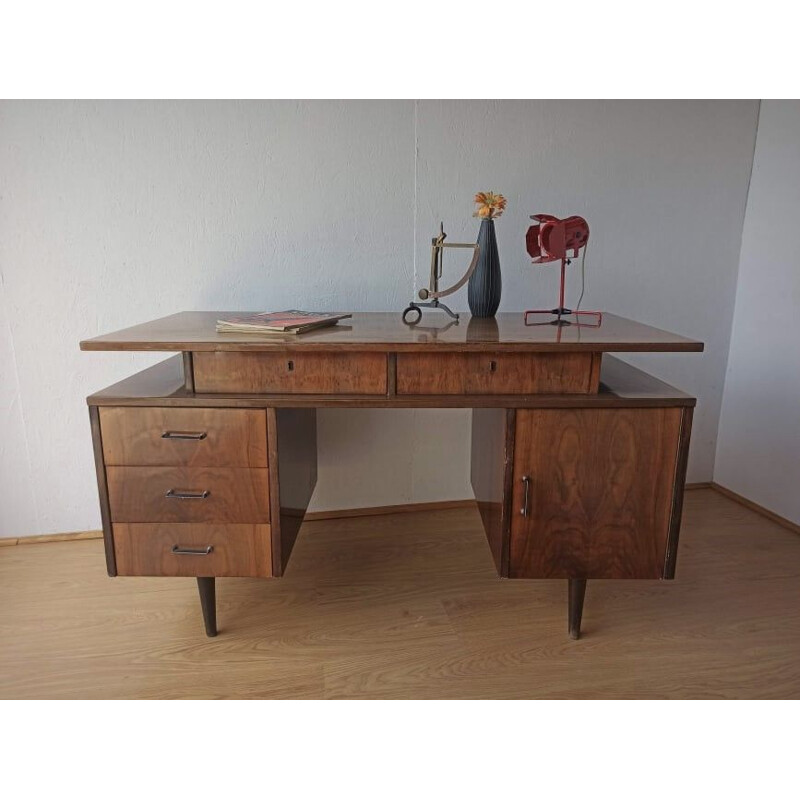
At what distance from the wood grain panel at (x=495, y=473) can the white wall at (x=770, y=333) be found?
1234mm

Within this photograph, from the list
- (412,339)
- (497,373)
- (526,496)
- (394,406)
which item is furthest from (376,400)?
(526,496)

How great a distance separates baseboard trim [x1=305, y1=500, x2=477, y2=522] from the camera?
234cm

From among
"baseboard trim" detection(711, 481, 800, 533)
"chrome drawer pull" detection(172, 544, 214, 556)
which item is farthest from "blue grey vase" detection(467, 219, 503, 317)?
"baseboard trim" detection(711, 481, 800, 533)

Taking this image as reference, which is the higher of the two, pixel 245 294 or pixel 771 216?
pixel 771 216

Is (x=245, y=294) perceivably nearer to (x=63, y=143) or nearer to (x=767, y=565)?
(x=63, y=143)

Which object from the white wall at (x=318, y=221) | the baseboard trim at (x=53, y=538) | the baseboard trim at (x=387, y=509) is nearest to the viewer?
the white wall at (x=318, y=221)

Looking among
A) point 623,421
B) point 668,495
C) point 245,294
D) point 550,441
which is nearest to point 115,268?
point 245,294

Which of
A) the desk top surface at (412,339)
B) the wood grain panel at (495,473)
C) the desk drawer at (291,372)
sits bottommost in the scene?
the wood grain panel at (495,473)

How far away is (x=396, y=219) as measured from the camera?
7.11 ft

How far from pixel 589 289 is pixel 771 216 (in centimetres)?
72

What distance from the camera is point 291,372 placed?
1438 millimetres

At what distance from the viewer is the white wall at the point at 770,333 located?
88.1 inches

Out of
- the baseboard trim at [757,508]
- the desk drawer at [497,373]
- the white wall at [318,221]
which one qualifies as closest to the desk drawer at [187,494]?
the desk drawer at [497,373]

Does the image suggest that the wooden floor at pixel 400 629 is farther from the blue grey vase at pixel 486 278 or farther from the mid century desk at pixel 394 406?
the blue grey vase at pixel 486 278
